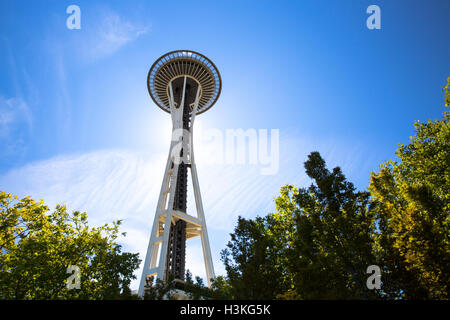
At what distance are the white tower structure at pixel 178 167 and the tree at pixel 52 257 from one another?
11.7 feet

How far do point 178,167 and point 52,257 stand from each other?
43.8 ft

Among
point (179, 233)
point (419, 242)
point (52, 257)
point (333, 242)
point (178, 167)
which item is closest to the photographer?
point (419, 242)

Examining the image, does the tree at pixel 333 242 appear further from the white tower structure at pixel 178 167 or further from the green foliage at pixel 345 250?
the white tower structure at pixel 178 167

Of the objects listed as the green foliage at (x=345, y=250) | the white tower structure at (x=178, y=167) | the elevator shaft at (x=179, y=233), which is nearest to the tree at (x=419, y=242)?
the green foliage at (x=345, y=250)

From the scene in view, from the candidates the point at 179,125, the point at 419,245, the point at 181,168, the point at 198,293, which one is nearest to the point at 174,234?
the point at 181,168

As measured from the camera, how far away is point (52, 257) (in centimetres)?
1620

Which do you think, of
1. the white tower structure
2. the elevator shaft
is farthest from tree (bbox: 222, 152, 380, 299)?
the elevator shaft

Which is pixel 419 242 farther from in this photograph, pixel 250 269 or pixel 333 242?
pixel 250 269

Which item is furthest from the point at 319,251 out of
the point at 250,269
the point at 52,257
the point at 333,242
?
the point at 52,257

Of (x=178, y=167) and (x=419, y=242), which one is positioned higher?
(x=178, y=167)

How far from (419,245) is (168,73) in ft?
104

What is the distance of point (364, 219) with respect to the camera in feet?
37.0

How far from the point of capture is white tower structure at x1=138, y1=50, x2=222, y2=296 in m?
22.2

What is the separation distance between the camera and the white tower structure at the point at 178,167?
2219cm
